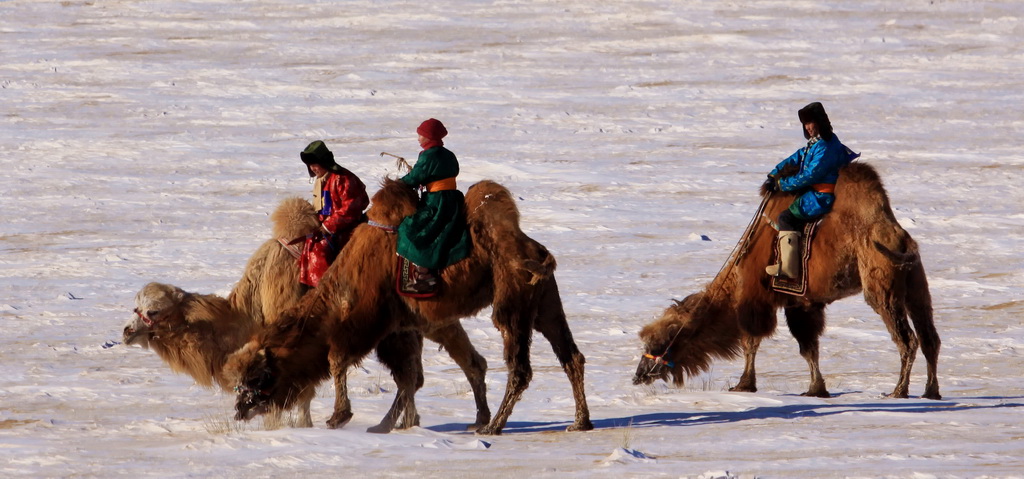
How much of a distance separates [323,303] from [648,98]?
18893 millimetres

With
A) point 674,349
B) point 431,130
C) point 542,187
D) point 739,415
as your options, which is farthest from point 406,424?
point 542,187

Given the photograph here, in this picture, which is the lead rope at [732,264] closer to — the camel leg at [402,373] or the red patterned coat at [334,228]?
the camel leg at [402,373]

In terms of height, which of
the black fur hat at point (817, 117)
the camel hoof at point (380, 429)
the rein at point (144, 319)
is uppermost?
the black fur hat at point (817, 117)

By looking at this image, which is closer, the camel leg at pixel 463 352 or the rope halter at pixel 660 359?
the camel leg at pixel 463 352

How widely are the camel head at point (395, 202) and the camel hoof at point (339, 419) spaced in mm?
1324

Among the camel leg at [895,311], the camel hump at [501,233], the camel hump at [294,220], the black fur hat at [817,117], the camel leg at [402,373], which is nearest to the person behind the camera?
the camel hump at [501,233]

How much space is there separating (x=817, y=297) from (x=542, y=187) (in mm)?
10583

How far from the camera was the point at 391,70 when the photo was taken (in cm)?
2995

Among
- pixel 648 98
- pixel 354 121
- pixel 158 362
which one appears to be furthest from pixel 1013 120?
pixel 158 362

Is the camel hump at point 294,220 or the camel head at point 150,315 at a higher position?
the camel hump at point 294,220

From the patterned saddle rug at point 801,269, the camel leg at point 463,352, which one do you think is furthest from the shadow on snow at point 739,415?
the patterned saddle rug at point 801,269

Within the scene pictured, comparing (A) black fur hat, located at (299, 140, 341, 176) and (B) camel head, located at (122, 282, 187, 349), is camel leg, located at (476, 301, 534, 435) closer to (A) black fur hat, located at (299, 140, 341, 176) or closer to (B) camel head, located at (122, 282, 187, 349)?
(A) black fur hat, located at (299, 140, 341, 176)

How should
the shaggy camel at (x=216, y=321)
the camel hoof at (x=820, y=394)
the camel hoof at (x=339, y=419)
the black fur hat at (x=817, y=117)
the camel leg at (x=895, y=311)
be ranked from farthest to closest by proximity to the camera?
1. the camel hoof at (x=820, y=394)
2. the black fur hat at (x=817, y=117)
3. the camel leg at (x=895, y=311)
4. the shaggy camel at (x=216, y=321)
5. the camel hoof at (x=339, y=419)

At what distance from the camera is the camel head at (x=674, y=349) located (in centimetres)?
1107
